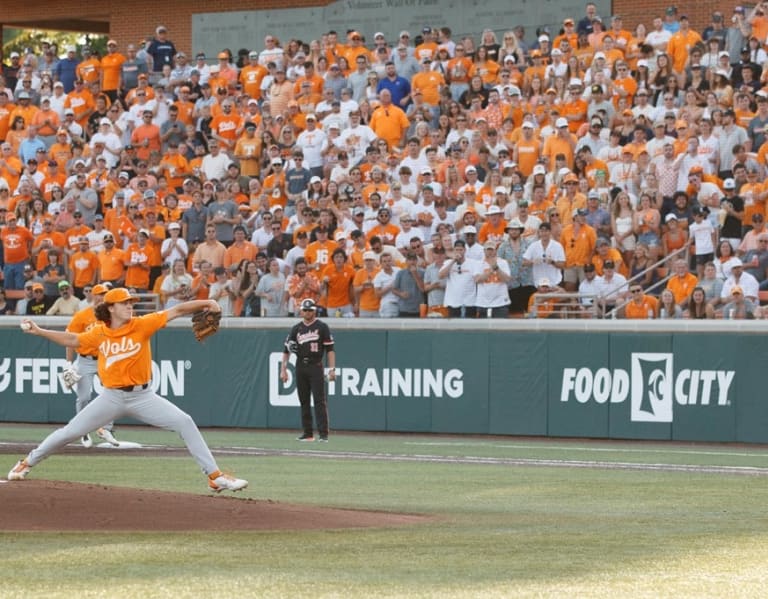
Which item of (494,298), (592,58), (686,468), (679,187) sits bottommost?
(686,468)

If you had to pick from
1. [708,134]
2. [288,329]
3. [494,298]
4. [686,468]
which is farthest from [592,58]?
[686,468]

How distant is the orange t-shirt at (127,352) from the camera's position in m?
12.6

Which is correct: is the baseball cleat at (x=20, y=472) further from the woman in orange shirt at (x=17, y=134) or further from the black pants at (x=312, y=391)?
the woman in orange shirt at (x=17, y=134)

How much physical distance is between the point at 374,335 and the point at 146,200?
5.84 meters

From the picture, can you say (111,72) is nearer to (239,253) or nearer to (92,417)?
(239,253)

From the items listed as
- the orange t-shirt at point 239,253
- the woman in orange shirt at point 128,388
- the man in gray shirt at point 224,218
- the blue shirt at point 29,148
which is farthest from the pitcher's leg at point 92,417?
the blue shirt at point 29,148

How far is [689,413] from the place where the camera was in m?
21.1

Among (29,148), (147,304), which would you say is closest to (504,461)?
(147,304)

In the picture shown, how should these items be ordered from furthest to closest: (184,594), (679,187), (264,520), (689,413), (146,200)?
1. (146,200)
2. (679,187)
3. (689,413)
4. (264,520)
5. (184,594)

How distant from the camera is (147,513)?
11.2m

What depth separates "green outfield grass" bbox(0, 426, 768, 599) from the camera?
28.1ft

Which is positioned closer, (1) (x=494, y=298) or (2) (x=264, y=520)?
(2) (x=264, y=520)

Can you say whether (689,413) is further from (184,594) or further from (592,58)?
(184,594)

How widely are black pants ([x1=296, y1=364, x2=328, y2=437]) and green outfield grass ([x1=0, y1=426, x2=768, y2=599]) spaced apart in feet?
13.0
